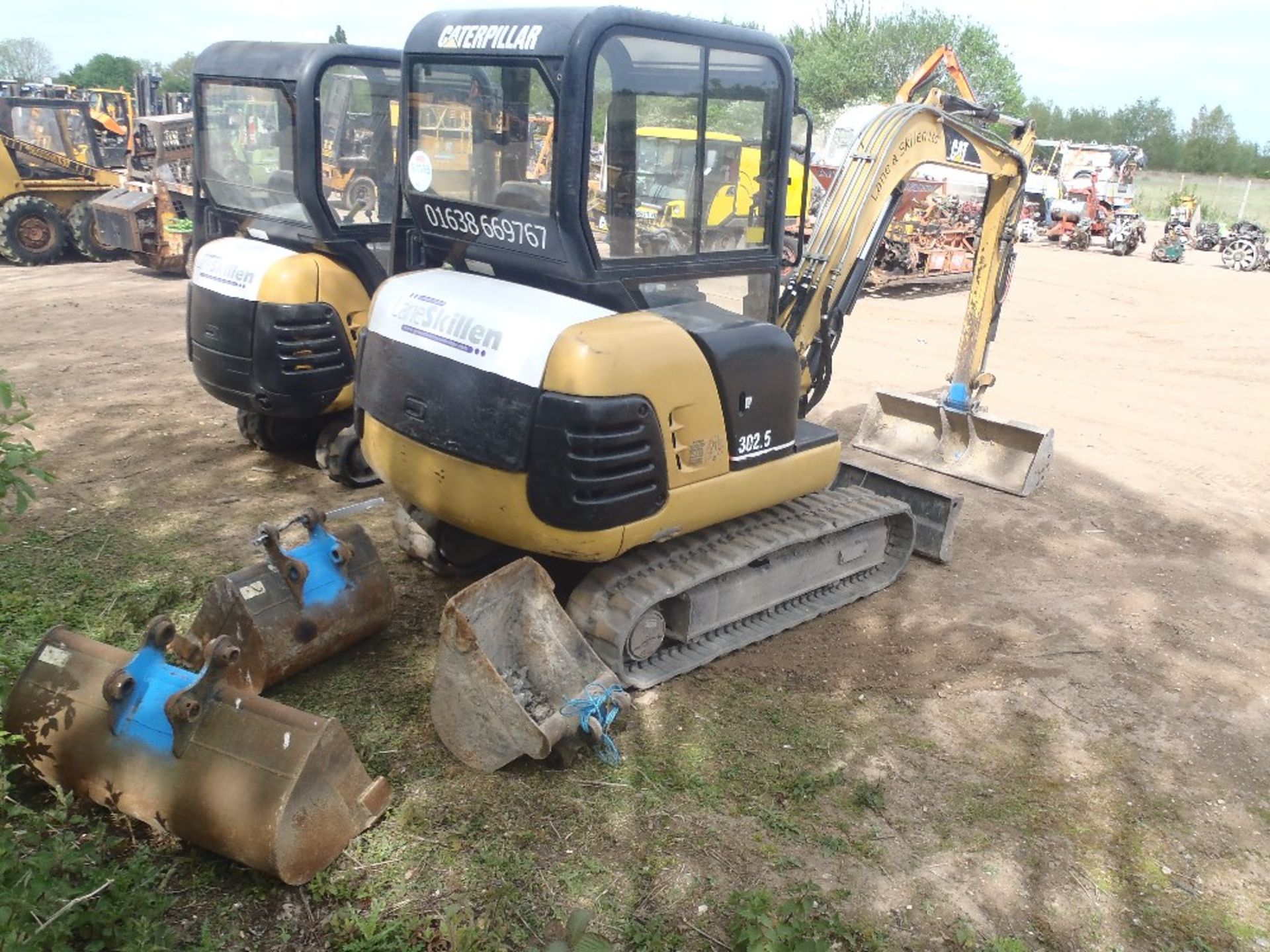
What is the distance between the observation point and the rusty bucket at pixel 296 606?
3.93 metres

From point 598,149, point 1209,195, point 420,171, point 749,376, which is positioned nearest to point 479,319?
point 598,149

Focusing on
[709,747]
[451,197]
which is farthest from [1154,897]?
[451,197]

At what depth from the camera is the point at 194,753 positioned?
3.14m

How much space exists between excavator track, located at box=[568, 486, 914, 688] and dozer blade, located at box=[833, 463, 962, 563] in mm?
290

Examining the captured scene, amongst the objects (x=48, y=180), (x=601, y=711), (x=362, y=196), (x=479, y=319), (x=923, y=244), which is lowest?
(x=601, y=711)

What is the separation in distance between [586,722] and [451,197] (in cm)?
236

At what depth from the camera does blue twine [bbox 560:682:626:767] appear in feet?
12.5

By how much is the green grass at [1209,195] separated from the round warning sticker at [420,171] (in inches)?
1402

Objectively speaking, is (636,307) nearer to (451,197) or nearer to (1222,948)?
(451,197)

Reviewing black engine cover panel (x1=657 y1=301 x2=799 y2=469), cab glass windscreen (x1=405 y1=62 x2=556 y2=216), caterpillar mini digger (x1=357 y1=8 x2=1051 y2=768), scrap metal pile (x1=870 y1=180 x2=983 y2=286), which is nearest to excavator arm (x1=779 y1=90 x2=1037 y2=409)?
caterpillar mini digger (x1=357 y1=8 x2=1051 y2=768)

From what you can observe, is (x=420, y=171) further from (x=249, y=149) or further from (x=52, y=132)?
(x=52, y=132)

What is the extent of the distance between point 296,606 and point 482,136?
2120 mm

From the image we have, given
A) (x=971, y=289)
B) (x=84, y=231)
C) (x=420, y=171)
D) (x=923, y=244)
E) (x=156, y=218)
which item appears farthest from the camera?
(x=923, y=244)

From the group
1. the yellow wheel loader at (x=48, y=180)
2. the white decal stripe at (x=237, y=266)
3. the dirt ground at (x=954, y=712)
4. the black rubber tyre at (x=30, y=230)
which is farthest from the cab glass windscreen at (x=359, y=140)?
the black rubber tyre at (x=30, y=230)
